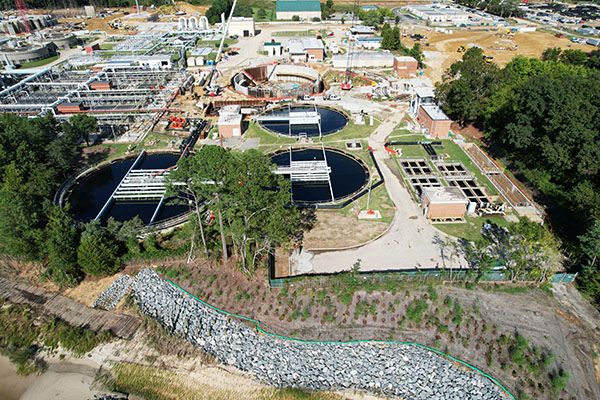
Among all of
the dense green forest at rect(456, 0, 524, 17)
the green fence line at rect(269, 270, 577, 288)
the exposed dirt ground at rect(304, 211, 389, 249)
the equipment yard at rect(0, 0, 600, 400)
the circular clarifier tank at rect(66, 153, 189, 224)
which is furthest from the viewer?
the dense green forest at rect(456, 0, 524, 17)

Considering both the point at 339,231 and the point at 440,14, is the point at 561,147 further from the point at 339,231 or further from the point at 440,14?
the point at 440,14

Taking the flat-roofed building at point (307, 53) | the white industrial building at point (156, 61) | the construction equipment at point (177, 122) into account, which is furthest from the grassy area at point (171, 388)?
the flat-roofed building at point (307, 53)

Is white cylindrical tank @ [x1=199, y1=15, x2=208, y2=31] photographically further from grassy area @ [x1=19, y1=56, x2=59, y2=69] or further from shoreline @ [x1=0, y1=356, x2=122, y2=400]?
shoreline @ [x1=0, y1=356, x2=122, y2=400]

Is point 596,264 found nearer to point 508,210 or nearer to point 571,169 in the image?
point 508,210

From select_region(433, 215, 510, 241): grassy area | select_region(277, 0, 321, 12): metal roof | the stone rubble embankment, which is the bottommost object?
the stone rubble embankment

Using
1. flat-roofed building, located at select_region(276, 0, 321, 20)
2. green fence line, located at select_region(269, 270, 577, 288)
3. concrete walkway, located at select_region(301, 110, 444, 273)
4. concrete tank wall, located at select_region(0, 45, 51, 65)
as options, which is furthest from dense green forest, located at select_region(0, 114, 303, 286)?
flat-roofed building, located at select_region(276, 0, 321, 20)

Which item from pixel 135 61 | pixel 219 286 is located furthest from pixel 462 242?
pixel 135 61
